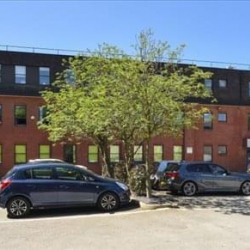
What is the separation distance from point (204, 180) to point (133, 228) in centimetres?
881

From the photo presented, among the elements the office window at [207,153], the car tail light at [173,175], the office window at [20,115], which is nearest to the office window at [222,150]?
the office window at [207,153]

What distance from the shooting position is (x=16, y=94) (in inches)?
1337

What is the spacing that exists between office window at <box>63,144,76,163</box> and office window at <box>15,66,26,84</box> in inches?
230

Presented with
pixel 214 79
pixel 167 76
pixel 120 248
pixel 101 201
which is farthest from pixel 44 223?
pixel 214 79

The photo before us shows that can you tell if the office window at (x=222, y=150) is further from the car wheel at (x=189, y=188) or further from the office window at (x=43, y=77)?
the car wheel at (x=189, y=188)

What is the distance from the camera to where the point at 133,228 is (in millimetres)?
11781

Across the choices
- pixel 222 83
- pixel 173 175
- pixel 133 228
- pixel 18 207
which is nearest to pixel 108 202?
pixel 18 207

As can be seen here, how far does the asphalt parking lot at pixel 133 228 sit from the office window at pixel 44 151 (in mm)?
19560

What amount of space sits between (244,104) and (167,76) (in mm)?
25447

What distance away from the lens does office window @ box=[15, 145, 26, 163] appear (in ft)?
112

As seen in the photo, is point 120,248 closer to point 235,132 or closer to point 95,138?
point 95,138

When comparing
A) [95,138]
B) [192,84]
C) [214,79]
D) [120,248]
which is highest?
[214,79]

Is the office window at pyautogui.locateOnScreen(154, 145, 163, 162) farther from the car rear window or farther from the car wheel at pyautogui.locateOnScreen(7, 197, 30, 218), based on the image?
the car wheel at pyautogui.locateOnScreen(7, 197, 30, 218)

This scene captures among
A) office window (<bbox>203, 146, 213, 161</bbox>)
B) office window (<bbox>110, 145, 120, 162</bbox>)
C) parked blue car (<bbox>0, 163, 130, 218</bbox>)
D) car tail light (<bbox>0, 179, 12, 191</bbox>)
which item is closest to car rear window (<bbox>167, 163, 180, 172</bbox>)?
parked blue car (<bbox>0, 163, 130, 218</bbox>)
